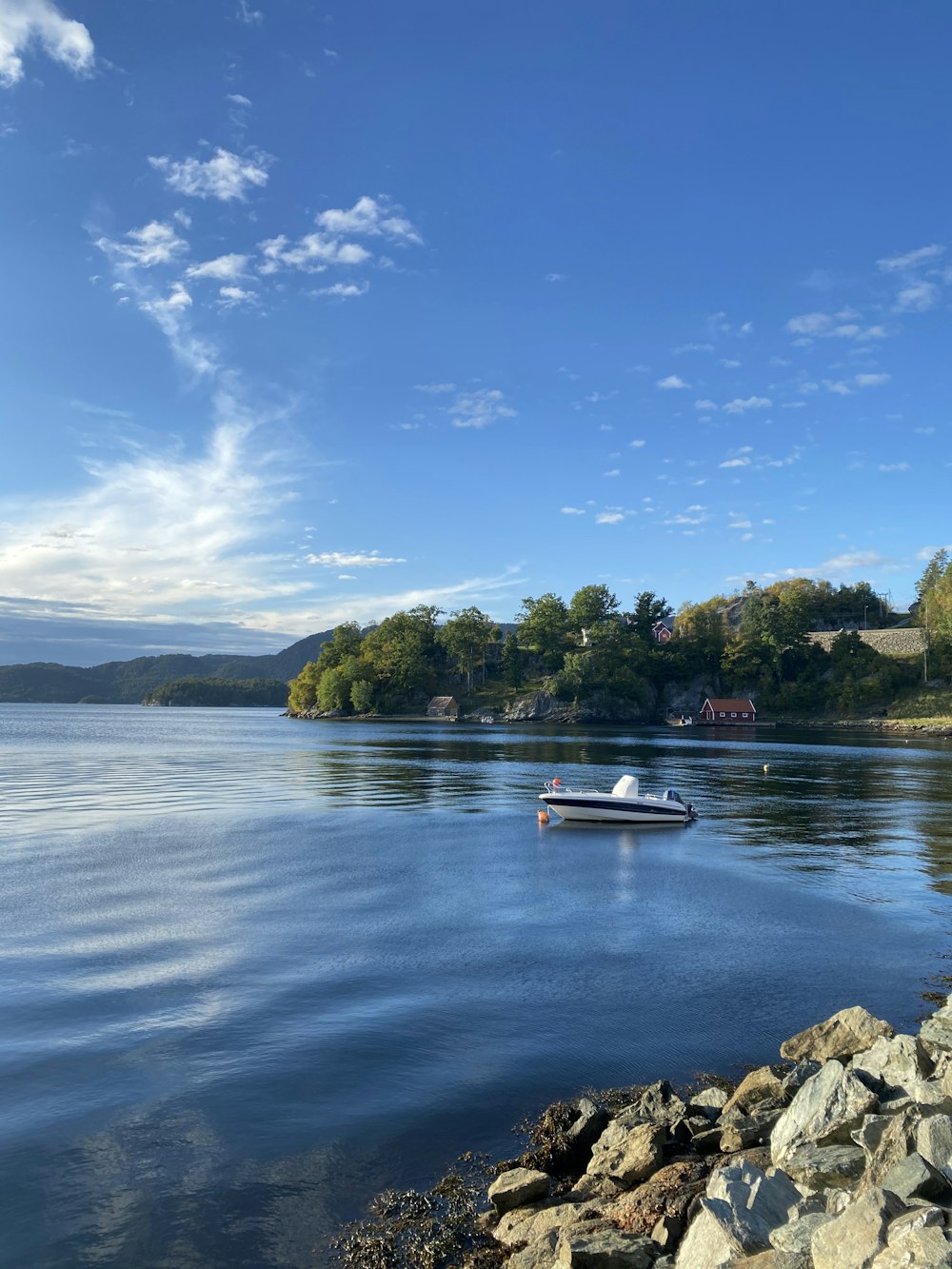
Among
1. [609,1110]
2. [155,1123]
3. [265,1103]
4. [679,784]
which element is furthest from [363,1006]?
[679,784]

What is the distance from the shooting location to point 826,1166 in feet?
28.9

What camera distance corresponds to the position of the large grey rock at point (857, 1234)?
6461mm

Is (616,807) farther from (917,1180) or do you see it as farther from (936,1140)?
(917,1180)

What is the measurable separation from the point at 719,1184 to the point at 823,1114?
2.40 m

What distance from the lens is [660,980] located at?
18.8m

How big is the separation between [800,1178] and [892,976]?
12.3m

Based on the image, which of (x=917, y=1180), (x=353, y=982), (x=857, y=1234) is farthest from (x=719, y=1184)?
(x=353, y=982)

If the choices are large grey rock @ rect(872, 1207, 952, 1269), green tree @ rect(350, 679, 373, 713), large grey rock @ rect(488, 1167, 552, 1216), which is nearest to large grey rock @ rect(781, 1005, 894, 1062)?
large grey rock @ rect(488, 1167, 552, 1216)

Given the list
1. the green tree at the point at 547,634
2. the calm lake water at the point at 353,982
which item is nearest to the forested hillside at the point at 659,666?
the green tree at the point at 547,634

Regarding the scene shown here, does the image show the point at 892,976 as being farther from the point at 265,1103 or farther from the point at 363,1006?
the point at 265,1103

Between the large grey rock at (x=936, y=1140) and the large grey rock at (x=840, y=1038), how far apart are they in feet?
17.1

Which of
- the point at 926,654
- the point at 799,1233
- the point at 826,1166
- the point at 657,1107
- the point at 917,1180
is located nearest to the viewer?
the point at 799,1233

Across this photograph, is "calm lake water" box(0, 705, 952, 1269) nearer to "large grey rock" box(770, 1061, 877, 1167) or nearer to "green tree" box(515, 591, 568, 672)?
"large grey rock" box(770, 1061, 877, 1167)

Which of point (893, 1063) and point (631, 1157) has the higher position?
point (893, 1063)
